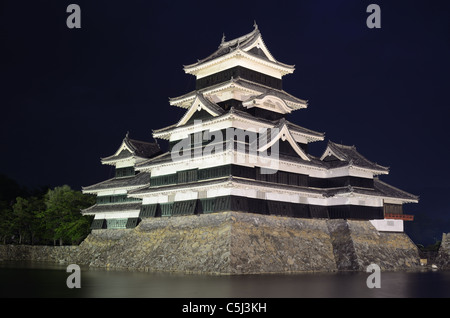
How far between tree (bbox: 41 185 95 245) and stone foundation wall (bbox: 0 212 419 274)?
11.9 metres

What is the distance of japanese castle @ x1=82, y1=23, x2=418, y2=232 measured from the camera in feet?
122

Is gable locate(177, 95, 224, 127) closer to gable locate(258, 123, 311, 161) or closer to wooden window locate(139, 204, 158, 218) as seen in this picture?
gable locate(258, 123, 311, 161)

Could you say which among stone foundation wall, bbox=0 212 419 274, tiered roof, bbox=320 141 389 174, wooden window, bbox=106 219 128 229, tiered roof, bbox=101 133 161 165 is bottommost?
stone foundation wall, bbox=0 212 419 274

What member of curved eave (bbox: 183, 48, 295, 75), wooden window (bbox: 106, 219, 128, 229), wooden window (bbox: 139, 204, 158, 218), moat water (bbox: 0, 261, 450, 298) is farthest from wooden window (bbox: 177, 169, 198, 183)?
moat water (bbox: 0, 261, 450, 298)

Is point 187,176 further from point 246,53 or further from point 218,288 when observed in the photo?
point 218,288

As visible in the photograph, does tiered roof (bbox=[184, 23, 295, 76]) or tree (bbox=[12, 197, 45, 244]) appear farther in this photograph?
tree (bbox=[12, 197, 45, 244])

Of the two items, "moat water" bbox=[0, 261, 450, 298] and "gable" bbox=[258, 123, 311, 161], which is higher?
"gable" bbox=[258, 123, 311, 161]

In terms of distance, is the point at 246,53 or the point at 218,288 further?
the point at 246,53

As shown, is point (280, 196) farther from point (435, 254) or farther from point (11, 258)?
point (11, 258)

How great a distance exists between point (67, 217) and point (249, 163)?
3027 cm

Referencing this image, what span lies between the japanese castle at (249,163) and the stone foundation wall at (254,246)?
0.88m

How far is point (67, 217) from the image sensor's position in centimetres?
5866

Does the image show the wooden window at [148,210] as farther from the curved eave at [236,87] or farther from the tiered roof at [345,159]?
the tiered roof at [345,159]

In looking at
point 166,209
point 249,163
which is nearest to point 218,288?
point 249,163
